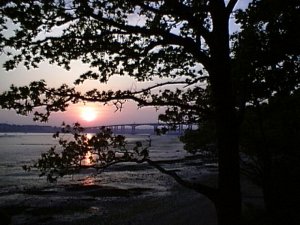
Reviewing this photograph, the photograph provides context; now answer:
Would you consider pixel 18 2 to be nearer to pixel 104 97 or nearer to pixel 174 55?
pixel 104 97

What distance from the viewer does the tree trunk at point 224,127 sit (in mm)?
6727

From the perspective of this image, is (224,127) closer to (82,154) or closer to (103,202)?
(82,154)

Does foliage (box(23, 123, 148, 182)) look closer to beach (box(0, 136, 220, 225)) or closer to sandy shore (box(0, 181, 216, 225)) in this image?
beach (box(0, 136, 220, 225))

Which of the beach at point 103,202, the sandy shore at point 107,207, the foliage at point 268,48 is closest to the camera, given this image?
the foliage at point 268,48

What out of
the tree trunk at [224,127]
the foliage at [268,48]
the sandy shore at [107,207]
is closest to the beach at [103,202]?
the sandy shore at [107,207]

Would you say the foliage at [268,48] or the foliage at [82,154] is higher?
the foliage at [268,48]

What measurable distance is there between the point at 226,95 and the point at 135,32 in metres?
2.16

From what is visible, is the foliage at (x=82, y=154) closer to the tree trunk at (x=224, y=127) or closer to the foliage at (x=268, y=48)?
the tree trunk at (x=224, y=127)

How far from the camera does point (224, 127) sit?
6.79 metres

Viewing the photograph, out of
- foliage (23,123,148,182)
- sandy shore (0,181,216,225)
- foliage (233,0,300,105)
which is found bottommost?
sandy shore (0,181,216,225)

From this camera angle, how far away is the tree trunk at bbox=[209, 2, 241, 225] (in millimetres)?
6727

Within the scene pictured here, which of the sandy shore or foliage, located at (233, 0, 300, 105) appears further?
the sandy shore

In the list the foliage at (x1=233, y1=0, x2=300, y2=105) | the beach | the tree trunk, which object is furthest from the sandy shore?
the tree trunk

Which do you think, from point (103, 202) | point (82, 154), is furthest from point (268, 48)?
point (103, 202)
